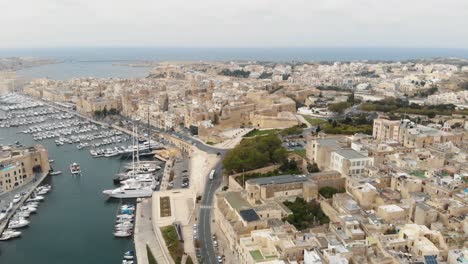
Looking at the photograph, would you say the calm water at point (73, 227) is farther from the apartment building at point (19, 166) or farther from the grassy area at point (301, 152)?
the grassy area at point (301, 152)

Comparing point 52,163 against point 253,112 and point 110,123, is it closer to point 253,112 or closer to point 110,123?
point 110,123

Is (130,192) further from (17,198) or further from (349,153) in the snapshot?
(349,153)

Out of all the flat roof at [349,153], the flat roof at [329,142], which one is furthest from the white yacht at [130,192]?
the flat roof at [349,153]

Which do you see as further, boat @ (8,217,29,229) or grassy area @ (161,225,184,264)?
boat @ (8,217,29,229)

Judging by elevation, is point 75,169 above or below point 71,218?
above

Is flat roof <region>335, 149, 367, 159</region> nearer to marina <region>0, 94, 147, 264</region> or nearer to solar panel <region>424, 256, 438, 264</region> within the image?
solar panel <region>424, 256, 438, 264</region>

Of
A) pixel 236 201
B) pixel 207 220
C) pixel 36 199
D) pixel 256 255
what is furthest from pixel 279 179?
pixel 36 199

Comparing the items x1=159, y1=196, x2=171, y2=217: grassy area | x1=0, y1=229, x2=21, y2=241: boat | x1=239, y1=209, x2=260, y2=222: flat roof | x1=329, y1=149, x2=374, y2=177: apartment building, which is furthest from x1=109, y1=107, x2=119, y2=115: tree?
x1=239, y1=209, x2=260, y2=222: flat roof

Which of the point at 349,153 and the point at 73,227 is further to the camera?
the point at 349,153
